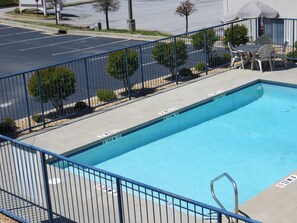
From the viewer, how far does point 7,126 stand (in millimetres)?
15000

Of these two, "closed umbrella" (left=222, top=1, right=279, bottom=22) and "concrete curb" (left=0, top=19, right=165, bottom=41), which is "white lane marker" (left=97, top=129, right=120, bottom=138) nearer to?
"closed umbrella" (left=222, top=1, right=279, bottom=22)

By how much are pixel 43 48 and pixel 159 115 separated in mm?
15016

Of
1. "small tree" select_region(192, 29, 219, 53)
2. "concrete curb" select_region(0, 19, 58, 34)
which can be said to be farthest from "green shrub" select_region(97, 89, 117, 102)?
"concrete curb" select_region(0, 19, 58, 34)

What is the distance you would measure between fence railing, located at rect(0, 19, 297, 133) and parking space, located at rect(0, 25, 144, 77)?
4.02 meters

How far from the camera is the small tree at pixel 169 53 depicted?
19.1 metres

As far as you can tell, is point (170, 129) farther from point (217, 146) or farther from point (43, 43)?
point (43, 43)

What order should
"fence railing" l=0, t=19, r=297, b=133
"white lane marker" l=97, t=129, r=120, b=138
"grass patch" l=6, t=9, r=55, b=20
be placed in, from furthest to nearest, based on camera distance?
"grass patch" l=6, t=9, r=55, b=20 < "fence railing" l=0, t=19, r=297, b=133 < "white lane marker" l=97, t=129, r=120, b=138

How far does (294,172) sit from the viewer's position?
39.0 ft

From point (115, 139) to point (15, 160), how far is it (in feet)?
16.5

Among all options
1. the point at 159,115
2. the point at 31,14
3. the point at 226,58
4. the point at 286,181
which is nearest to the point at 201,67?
the point at 226,58

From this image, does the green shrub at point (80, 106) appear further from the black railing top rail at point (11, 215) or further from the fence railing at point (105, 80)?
the black railing top rail at point (11, 215)

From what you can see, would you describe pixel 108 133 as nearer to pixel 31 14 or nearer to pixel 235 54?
pixel 235 54

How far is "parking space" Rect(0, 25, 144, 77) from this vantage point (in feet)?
83.8

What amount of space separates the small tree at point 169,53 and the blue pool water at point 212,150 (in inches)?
96.0
